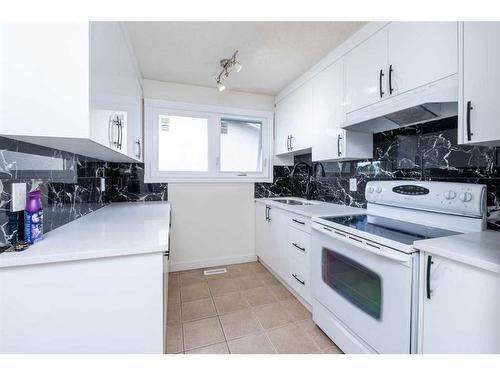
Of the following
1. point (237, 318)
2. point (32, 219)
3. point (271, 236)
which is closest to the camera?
point (32, 219)

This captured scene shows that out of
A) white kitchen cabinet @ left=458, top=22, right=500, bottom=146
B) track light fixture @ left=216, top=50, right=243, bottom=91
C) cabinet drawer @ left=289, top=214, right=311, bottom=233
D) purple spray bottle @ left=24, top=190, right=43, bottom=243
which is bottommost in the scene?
cabinet drawer @ left=289, top=214, right=311, bottom=233

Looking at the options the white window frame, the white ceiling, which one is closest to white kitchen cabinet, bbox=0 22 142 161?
the white ceiling

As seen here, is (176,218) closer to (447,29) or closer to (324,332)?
(324,332)

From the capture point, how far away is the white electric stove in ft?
3.44

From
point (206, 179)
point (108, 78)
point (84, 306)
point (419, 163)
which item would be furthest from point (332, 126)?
point (84, 306)

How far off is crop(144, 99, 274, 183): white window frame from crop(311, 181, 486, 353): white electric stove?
153 cm

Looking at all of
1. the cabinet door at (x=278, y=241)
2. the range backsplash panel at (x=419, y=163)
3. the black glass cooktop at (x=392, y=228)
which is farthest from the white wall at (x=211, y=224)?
the black glass cooktop at (x=392, y=228)

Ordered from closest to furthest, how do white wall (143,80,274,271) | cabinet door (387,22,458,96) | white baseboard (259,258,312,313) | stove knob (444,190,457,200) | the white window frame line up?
cabinet door (387,22,458,96), stove knob (444,190,457,200), white baseboard (259,258,312,313), the white window frame, white wall (143,80,274,271)

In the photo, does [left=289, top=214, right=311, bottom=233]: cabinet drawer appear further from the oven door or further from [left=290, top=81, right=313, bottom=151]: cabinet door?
[left=290, top=81, right=313, bottom=151]: cabinet door

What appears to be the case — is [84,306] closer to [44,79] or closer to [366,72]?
[44,79]

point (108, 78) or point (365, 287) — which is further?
point (365, 287)

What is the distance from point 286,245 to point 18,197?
1916mm

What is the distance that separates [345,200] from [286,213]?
2.12ft

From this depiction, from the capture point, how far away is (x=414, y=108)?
1286 millimetres
